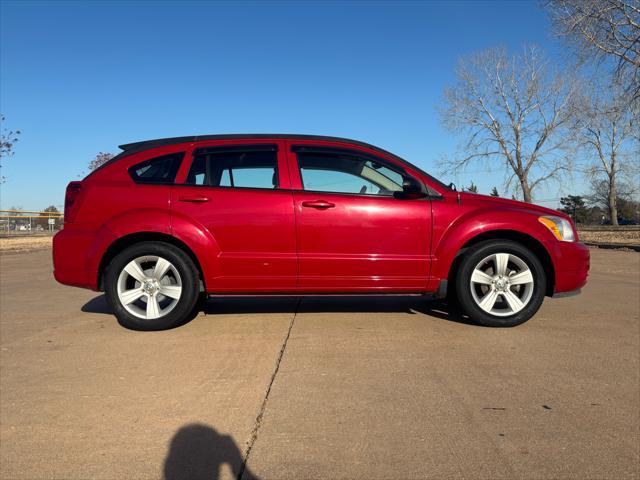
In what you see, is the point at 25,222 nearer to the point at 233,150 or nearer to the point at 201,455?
the point at 233,150

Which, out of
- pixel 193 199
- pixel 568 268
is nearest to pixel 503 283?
pixel 568 268

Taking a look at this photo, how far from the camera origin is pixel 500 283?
4445 millimetres

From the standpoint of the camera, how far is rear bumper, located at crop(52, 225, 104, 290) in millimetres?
4355

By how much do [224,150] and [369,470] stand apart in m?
3.31

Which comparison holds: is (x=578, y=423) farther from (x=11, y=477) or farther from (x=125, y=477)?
(x=11, y=477)

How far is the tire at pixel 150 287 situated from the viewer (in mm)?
4297

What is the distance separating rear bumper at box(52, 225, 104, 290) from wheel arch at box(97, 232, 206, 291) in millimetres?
92

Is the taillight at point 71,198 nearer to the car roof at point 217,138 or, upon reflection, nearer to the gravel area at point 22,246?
the car roof at point 217,138

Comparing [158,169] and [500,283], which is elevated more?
[158,169]

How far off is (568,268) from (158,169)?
3.98 metres

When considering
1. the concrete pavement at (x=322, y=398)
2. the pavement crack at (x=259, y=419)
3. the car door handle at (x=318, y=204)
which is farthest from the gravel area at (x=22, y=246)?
the pavement crack at (x=259, y=419)

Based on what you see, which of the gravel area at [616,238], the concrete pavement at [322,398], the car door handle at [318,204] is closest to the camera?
the concrete pavement at [322,398]

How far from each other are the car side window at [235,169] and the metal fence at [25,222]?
32418mm

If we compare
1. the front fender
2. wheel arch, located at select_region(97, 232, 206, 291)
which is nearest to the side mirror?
the front fender
